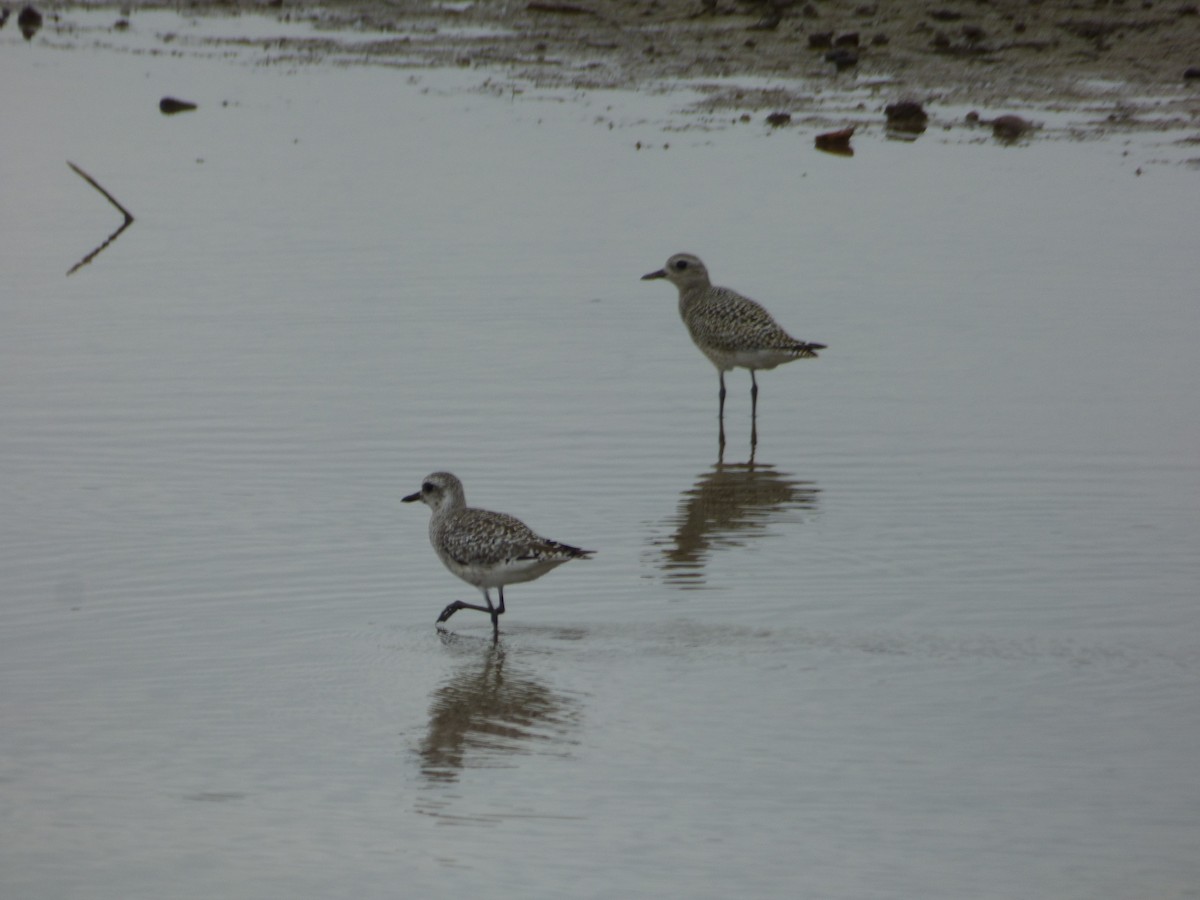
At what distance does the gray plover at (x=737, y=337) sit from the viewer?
13.9 meters

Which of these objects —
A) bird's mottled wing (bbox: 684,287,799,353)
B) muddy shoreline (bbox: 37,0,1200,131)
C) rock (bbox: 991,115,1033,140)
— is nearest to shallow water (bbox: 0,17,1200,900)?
bird's mottled wing (bbox: 684,287,799,353)

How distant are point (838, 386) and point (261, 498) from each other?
435 centimetres

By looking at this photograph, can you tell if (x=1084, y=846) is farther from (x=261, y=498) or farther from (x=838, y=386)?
(x=838, y=386)

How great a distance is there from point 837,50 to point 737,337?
554 inches

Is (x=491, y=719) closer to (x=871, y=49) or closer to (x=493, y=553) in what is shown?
(x=493, y=553)

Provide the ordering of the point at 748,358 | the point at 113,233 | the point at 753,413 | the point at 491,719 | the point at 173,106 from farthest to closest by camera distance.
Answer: the point at 173,106 < the point at 113,233 < the point at 748,358 < the point at 753,413 < the point at 491,719

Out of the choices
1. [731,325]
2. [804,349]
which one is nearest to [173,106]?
[731,325]

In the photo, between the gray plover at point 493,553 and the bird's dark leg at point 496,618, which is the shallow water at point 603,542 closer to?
the bird's dark leg at point 496,618

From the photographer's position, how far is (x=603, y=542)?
10.8m

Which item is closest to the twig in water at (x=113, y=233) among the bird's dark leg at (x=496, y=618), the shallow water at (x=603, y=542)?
the shallow water at (x=603, y=542)

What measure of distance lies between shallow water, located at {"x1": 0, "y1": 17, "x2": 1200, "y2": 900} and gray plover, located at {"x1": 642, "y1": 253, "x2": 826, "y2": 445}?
29 centimetres

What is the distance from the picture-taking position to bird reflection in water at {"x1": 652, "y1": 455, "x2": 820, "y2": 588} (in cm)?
1055

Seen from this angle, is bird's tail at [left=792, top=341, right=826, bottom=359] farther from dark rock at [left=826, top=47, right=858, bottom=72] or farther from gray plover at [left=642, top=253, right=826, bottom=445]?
dark rock at [left=826, top=47, right=858, bottom=72]

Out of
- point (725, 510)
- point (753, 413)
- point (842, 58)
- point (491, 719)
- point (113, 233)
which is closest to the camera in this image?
point (491, 719)
